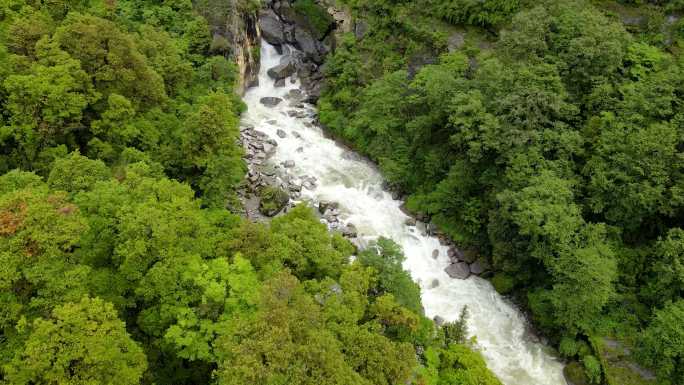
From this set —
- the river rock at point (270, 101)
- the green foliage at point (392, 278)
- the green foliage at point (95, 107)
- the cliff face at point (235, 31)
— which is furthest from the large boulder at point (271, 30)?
the green foliage at point (392, 278)

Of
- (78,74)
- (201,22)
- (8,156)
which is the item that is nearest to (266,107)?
(201,22)

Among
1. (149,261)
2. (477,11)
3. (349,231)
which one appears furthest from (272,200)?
(477,11)

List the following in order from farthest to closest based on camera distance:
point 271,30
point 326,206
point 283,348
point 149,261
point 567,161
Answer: point 271,30
point 326,206
point 567,161
point 149,261
point 283,348

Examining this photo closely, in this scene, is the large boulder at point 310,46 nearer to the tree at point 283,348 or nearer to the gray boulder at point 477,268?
the gray boulder at point 477,268

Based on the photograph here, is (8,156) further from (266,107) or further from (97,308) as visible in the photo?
(266,107)

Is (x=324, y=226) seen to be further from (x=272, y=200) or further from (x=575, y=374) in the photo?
(x=575, y=374)

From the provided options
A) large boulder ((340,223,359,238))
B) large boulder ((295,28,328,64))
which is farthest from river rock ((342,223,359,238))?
large boulder ((295,28,328,64))
